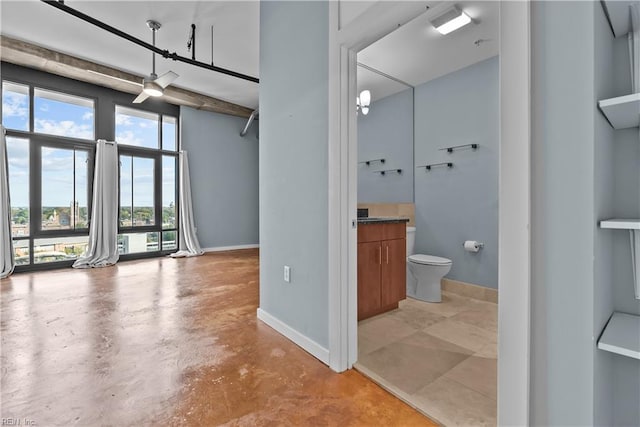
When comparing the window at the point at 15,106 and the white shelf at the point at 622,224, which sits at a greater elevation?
the window at the point at 15,106

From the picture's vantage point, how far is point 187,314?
2713 millimetres

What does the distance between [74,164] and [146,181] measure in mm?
1086

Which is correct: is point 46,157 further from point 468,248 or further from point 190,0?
point 468,248

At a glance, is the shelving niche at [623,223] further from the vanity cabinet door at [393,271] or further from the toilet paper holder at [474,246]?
the toilet paper holder at [474,246]

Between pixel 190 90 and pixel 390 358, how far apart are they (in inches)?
222

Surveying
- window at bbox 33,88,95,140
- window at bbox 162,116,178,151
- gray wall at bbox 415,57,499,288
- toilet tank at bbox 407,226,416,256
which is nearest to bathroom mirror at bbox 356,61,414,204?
gray wall at bbox 415,57,499,288

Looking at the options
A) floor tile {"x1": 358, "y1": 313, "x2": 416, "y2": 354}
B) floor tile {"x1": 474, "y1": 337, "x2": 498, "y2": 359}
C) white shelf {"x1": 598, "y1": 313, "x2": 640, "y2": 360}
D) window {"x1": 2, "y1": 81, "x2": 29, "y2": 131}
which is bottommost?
floor tile {"x1": 358, "y1": 313, "x2": 416, "y2": 354}

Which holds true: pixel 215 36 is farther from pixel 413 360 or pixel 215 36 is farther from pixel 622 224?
pixel 622 224

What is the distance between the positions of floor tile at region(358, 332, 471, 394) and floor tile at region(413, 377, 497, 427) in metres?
0.07

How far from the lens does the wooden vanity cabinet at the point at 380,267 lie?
2539mm

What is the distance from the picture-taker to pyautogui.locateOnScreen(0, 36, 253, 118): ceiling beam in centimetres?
376

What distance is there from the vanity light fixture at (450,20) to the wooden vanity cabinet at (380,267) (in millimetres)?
1850

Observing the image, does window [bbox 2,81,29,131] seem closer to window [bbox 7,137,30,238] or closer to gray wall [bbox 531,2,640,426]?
window [bbox 7,137,30,238]

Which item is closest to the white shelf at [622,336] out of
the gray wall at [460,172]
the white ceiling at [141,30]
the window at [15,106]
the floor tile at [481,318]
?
the floor tile at [481,318]
